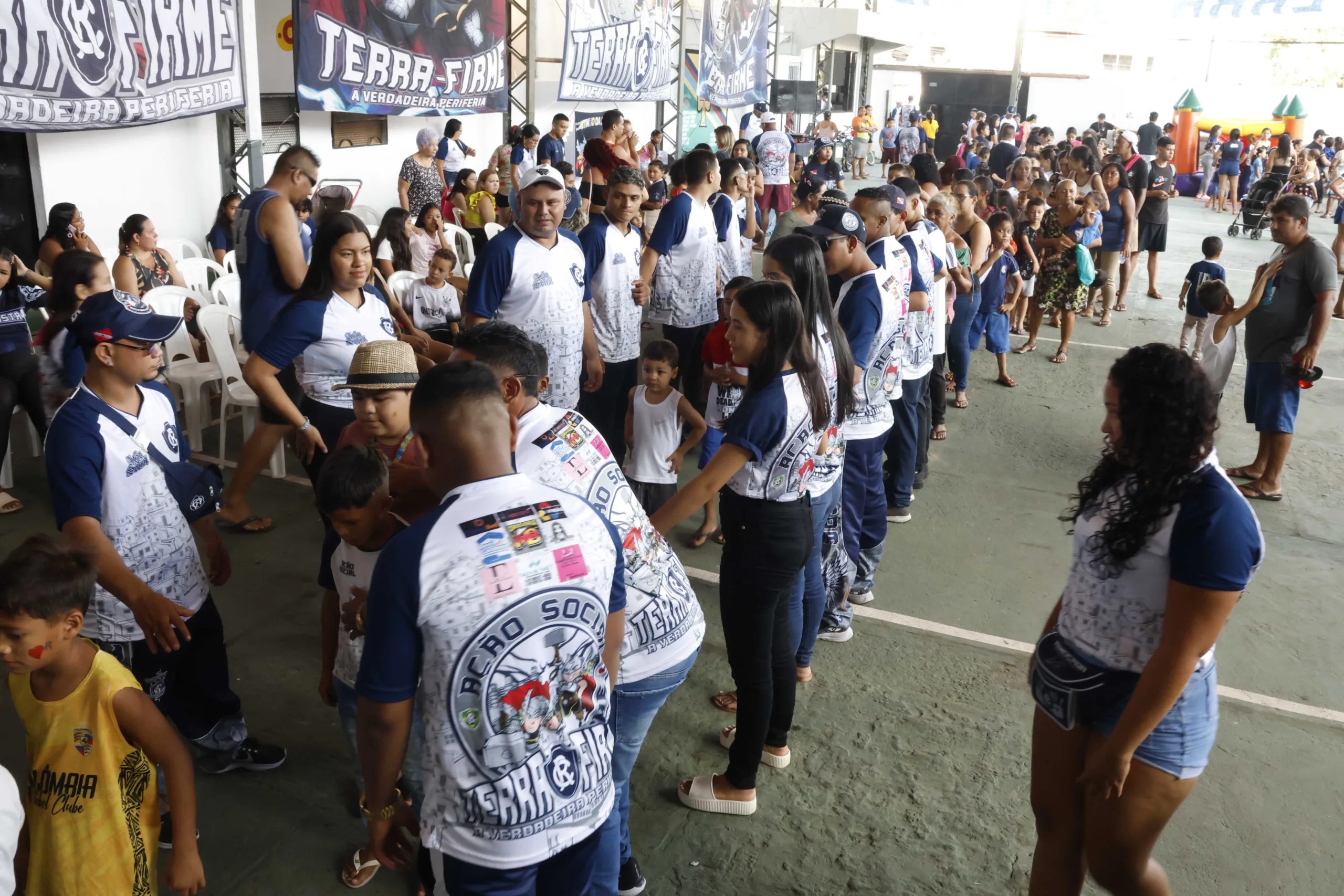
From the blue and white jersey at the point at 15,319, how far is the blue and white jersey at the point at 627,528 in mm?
4145

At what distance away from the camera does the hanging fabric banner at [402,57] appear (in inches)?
376

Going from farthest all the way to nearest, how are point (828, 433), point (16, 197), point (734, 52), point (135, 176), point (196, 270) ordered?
point (734, 52), point (135, 176), point (196, 270), point (16, 197), point (828, 433)

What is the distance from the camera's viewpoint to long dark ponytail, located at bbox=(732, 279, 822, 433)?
2.79 m

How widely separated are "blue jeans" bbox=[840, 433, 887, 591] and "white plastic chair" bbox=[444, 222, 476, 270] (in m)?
5.46

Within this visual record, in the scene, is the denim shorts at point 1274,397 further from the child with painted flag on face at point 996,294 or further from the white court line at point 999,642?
the white court line at point 999,642

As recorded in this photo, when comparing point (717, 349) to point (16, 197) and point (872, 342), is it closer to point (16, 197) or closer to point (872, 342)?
point (872, 342)

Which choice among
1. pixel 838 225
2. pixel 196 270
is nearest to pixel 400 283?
pixel 196 270

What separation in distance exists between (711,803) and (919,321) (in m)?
2.75

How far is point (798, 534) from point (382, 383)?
4.13ft

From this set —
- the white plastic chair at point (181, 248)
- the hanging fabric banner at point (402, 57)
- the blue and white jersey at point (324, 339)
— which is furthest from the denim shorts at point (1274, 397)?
the hanging fabric banner at point (402, 57)

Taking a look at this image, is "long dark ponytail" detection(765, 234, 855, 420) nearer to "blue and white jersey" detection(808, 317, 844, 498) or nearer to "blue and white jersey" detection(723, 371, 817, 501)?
"blue and white jersey" detection(808, 317, 844, 498)

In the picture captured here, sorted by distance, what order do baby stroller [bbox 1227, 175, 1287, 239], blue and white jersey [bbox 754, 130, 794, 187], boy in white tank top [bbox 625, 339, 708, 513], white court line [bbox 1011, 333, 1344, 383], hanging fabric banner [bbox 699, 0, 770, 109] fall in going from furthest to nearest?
1. hanging fabric banner [bbox 699, 0, 770, 109]
2. baby stroller [bbox 1227, 175, 1287, 239]
3. blue and white jersey [bbox 754, 130, 794, 187]
4. white court line [bbox 1011, 333, 1344, 383]
5. boy in white tank top [bbox 625, 339, 708, 513]

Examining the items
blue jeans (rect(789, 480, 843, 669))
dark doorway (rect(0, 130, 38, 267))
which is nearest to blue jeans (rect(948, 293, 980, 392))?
blue jeans (rect(789, 480, 843, 669))

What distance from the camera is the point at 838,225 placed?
13.0 feet
